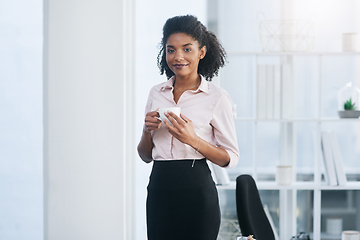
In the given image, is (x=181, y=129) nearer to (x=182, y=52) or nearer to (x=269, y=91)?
(x=182, y=52)

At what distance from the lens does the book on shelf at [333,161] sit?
2459mm

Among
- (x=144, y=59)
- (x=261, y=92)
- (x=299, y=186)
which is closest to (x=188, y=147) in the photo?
(x=144, y=59)

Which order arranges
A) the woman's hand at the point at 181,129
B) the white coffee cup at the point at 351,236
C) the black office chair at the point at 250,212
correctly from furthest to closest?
the white coffee cup at the point at 351,236 → the black office chair at the point at 250,212 → the woman's hand at the point at 181,129

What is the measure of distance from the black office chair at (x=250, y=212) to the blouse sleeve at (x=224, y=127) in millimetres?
236

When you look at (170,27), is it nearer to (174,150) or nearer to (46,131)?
(174,150)

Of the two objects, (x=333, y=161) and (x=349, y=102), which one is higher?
(x=349, y=102)

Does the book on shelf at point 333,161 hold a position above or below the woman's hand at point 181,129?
below

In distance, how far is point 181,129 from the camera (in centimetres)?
125

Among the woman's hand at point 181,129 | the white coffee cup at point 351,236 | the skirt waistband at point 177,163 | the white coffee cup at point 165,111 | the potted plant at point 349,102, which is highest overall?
the potted plant at point 349,102

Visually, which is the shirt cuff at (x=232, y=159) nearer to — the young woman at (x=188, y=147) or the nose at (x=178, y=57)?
the young woman at (x=188, y=147)

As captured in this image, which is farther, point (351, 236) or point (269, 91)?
point (269, 91)

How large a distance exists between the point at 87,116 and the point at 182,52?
740 millimetres

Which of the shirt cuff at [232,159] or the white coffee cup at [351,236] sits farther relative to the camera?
the white coffee cup at [351,236]

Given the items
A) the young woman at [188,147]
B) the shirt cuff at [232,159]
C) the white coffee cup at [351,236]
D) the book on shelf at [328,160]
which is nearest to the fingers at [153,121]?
the young woman at [188,147]
